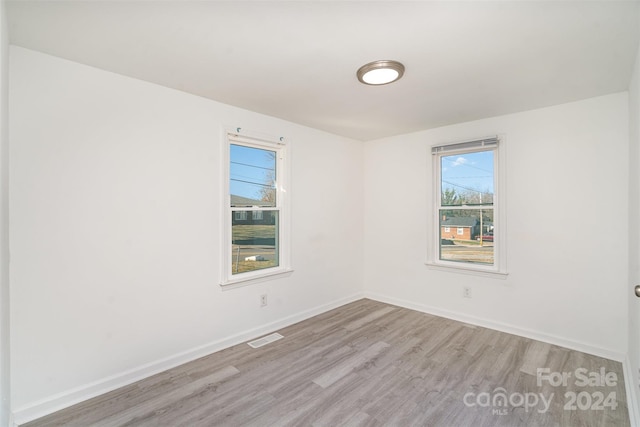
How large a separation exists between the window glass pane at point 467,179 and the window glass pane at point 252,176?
2.16m

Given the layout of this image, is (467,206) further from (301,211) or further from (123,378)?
(123,378)

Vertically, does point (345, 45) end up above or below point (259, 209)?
above

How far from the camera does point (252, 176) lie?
3254 mm

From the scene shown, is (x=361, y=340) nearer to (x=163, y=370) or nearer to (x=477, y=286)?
(x=477, y=286)

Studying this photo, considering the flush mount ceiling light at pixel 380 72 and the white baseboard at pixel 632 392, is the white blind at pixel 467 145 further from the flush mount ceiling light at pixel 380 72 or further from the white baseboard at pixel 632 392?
the white baseboard at pixel 632 392

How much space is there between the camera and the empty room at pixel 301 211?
1824 millimetres

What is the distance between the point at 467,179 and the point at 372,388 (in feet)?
8.53

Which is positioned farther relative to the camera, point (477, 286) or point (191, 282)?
point (477, 286)

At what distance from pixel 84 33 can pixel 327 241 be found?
3.07 m

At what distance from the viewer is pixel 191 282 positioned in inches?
106

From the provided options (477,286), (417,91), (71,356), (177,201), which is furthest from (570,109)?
(71,356)

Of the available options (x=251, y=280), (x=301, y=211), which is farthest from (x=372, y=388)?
(x=301, y=211)

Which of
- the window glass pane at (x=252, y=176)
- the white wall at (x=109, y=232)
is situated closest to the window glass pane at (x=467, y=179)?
the window glass pane at (x=252, y=176)

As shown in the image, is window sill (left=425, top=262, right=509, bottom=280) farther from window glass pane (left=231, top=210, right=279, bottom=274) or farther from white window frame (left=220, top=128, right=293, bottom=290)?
window glass pane (left=231, top=210, right=279, bottom=274)
